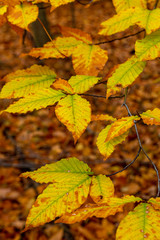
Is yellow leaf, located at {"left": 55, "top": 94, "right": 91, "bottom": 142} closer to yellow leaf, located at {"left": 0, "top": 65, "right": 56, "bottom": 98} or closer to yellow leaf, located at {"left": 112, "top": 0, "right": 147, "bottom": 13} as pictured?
yellow leaf, located at {"left": 0, "top": 65, "right": 56, "bottom": 98}

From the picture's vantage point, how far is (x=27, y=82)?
0.79 m

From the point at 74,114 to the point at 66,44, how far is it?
0.32 metres

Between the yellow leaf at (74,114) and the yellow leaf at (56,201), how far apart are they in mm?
131

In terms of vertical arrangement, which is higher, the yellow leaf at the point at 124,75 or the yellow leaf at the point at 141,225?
the yellow leaf at the point at 124,75

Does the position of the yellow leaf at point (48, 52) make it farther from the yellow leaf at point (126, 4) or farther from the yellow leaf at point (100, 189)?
the yellow leaf at point (100, 189)

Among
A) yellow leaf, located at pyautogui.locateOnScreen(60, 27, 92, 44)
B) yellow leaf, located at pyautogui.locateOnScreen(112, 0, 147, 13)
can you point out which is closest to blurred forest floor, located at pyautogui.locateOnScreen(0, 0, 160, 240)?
yellow leaf, located at pyautogui.locateOnScreen(60, 27, 92, 44)

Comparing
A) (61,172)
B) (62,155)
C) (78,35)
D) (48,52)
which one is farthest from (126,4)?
(62,155)

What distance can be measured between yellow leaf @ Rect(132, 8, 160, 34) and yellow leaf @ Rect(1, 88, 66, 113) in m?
0.33

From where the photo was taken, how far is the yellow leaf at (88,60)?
2.46ft

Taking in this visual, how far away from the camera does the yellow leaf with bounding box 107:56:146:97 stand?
688 millimetres

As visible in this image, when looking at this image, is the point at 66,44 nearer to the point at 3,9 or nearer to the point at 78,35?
the point at 78,35

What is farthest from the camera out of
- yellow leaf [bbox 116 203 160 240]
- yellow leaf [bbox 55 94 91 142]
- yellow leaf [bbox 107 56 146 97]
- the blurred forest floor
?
the blurred forest floor

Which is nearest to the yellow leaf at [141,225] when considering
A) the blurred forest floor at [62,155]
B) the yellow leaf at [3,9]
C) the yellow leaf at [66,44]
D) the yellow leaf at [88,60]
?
the yellow leaf at [88,60]

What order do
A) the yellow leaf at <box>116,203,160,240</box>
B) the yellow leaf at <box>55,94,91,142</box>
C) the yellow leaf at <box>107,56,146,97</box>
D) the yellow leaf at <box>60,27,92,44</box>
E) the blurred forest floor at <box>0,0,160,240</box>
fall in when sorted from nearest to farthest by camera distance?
the yellow leaf at <box>116,203,160,240</box>, the yellow leaf at <box>55,94,91,142</box>, the yellow leaf at <box>107,56,146,97</box>, the yellow leaf at <box>60,27,92,44</box>, the blurred forest floor at <box>0,0,160,240</box>
